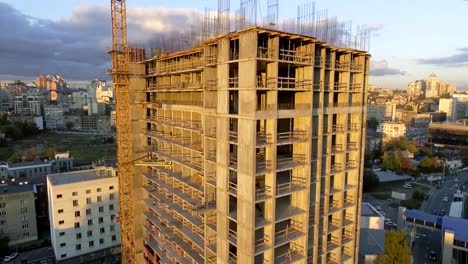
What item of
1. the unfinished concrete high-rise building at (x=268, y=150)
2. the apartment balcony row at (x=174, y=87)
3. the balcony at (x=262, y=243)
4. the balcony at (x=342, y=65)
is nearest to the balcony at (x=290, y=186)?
the unfinished concrete high-rise building at (x=268, y=150)

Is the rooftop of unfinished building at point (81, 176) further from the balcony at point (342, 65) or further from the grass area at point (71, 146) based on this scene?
the grass area at point (71, 146)

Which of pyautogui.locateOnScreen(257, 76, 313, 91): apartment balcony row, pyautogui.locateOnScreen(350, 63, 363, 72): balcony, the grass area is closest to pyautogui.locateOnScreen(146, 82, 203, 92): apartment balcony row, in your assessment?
pyautogui.locateOnScreen(257, 76, 313, 91): apartment balcony row

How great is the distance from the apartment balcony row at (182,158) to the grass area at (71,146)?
74808 millimetres

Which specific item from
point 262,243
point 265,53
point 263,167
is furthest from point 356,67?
point 262,243

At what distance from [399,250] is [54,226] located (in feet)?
137

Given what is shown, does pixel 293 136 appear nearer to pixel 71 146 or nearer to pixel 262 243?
pixel 262 243

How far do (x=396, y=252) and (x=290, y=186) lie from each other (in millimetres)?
17627

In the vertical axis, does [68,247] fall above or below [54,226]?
below

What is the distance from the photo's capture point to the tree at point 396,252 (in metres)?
27.1

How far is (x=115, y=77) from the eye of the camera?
29000mm

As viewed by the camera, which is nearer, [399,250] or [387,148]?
[399,250]

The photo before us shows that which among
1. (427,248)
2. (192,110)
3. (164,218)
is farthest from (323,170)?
(427,248)

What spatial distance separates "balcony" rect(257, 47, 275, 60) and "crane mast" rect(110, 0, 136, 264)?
18.0 metres

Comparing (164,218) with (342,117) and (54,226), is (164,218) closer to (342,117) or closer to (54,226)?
(342,117)
